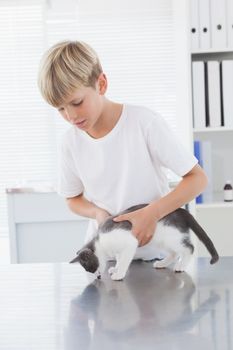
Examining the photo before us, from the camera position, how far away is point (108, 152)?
1410mm

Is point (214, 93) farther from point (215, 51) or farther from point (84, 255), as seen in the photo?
point (84, 255)

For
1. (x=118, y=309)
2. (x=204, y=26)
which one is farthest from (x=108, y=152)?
(x=204, y=26)

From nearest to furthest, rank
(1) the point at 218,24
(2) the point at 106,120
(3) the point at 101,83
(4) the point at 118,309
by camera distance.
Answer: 1. (4) the point at 118,309
2. (3) the point at 101,83
3. (2) the point at 106,120
4. (1) the point at 218,24

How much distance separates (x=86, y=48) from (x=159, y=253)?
0.54 meters

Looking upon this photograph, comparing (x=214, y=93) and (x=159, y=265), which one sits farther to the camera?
(x=214, y=93)

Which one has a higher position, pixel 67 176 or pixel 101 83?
pixel 101 83

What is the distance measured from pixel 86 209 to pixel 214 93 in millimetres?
1249

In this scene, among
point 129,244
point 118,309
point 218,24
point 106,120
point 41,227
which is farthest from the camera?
point 41,227

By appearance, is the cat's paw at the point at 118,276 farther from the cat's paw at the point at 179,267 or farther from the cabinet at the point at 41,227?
the cabinet at the point at 41,227

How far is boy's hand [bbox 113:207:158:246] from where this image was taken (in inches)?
47.9

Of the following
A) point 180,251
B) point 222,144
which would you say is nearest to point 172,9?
point 222,144

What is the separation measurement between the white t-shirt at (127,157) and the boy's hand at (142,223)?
161mm

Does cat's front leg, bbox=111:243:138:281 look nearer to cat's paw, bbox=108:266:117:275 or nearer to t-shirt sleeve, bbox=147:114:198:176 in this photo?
cat's paw, bbox=108:266:117:275

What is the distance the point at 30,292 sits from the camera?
3.87ft
